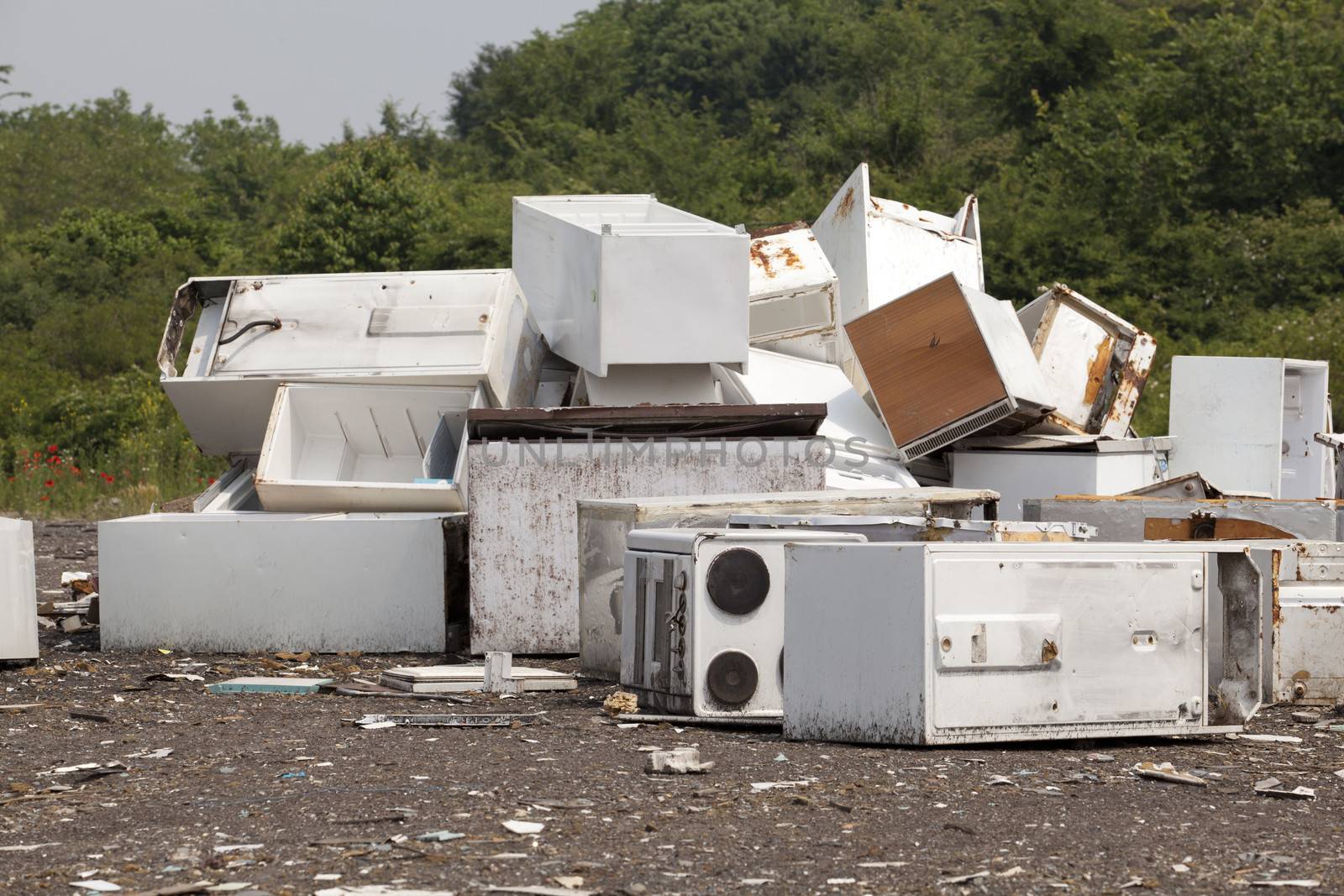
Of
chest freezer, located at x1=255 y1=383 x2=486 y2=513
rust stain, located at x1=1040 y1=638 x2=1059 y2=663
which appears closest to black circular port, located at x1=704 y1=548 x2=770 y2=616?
rust stain, located at x1=1040 y1=638 x2=1059 y2=663

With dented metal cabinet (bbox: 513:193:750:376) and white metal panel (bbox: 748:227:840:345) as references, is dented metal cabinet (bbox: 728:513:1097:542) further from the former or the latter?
white metal panel (bbox: 748:227:840:345)

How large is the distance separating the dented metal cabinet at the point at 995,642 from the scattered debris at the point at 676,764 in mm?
504

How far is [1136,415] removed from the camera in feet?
41.5

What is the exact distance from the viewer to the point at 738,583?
4.41 meters

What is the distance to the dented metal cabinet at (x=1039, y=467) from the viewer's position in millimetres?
7473

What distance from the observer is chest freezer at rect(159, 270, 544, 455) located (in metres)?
7.09

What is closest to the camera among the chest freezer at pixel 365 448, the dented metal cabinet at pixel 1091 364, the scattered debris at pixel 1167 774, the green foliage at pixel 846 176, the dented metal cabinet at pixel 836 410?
the scattered debris at pixel 1167 774

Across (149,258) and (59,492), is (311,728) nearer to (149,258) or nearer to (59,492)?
(59,492)

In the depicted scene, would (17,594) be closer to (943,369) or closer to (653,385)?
(653,385)

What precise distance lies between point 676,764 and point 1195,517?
2.93 meters

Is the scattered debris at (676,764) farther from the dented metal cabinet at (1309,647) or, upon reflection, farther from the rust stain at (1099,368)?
the rust stain at (1099,368)

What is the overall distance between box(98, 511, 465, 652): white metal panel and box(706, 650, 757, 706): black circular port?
7.30 ft

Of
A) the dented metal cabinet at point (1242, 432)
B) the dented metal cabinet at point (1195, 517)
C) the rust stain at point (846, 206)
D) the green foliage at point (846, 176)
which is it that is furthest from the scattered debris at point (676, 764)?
the green foliage at point (846, 176)

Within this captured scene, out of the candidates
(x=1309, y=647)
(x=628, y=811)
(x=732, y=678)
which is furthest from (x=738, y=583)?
(x=1309, y=647)
